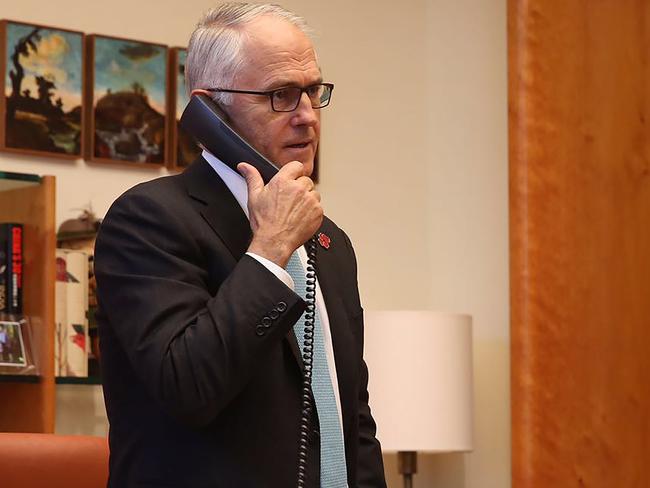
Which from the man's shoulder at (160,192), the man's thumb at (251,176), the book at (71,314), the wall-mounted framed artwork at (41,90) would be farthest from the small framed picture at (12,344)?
the man's thumb at (251,176)

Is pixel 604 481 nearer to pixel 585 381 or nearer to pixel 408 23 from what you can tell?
pixel 585 381

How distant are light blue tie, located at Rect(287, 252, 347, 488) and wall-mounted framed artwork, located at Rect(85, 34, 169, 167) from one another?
1.93m

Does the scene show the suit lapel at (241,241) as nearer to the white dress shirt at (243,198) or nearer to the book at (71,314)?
the white dress shirt at (243,198)

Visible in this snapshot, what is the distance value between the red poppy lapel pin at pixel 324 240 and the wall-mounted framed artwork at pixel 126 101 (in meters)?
1.72

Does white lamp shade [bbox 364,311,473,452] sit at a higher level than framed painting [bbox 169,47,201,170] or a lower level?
lower

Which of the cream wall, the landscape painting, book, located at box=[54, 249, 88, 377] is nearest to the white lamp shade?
the cream wall

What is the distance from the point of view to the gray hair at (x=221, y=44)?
1917 millimetres

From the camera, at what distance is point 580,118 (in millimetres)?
3303

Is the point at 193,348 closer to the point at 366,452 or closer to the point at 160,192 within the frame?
the point at 160,192

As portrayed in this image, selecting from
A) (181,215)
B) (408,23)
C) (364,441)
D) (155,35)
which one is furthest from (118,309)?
(408,23)

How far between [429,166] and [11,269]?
1.75m

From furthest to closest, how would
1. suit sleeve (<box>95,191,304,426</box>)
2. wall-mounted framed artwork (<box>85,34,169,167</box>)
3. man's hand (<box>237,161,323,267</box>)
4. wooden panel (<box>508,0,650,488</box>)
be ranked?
wall-mounted framed artwork (<box>85,34,169,167</box>)
wooden panel (<box>508,0,650,488</box>)
man's hand (<box>237,161,323,267</box>)
suit sleeve (<box>95,191,304,426</box>)

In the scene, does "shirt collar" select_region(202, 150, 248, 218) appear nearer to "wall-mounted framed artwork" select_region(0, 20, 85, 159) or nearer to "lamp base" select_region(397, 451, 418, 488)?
"wall-mounted framed artwork" select_region(0, 20, 85, 159)

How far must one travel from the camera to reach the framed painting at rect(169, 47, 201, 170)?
3.82m
